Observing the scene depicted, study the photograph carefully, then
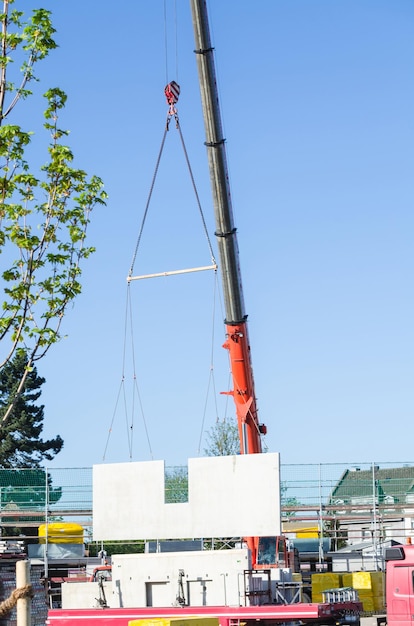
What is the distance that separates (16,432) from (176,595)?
172ft

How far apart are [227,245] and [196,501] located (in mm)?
5773

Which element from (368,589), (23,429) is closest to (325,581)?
(368,589)

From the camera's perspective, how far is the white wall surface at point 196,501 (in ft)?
69.2

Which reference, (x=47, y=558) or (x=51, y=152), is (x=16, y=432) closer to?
(x=47, y=558)

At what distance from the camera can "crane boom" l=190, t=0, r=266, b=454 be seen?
77.5 feet

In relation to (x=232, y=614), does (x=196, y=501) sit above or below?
above

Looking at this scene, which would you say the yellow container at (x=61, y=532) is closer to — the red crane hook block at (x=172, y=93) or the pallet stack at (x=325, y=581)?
the pallet stack at (x=325, y=581)

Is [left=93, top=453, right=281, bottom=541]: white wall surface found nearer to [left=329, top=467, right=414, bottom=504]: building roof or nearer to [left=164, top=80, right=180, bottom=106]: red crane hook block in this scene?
[left=164, top=80, right=180, bottom=106]: red crane hook block

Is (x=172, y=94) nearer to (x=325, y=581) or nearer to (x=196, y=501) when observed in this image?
(x=196, y=501)

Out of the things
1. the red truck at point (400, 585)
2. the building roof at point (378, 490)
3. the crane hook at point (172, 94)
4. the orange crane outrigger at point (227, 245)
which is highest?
the crane hook at point (172, 94)

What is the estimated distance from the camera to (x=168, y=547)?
2719 centimetres

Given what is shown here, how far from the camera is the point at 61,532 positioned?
3372cm

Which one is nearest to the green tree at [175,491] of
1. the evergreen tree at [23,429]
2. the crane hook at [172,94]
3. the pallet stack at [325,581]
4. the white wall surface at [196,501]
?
the white wall surface at [196,501]

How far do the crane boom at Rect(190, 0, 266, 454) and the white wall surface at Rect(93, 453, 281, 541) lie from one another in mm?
2781
